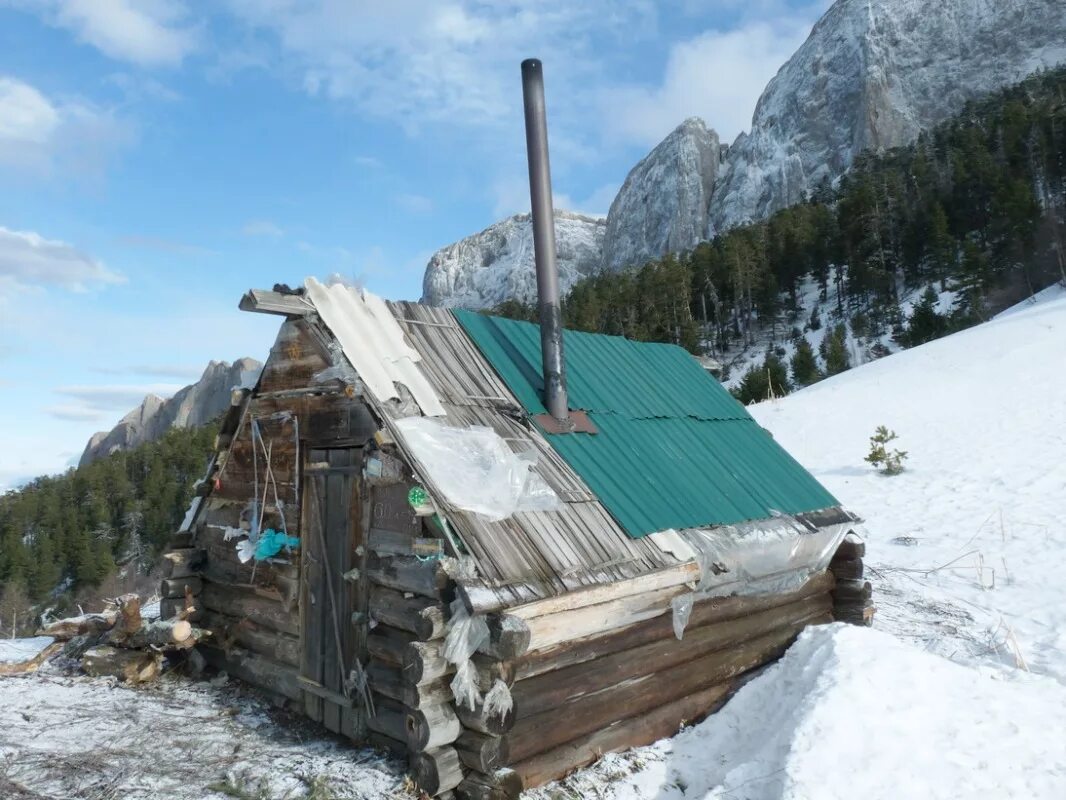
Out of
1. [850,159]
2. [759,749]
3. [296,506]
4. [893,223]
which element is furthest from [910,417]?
[850,159]

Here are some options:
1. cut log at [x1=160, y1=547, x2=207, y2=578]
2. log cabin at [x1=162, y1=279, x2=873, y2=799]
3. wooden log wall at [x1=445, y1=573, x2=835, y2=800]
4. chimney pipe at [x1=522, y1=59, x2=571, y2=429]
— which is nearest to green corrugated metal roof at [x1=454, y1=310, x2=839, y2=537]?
log cabin at [x1=162, y1=279, x2=873, y2=799]

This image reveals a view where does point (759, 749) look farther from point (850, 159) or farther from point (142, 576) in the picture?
point (850, 159)

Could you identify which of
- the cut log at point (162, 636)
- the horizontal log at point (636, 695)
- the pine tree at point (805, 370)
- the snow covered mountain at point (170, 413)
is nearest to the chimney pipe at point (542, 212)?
the horizontal log at point (636, 695)

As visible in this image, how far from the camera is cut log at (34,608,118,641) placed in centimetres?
864

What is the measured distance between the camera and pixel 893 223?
5497cm

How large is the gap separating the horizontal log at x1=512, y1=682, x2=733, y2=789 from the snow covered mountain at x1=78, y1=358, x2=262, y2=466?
88769mm

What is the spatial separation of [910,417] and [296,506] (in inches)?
960

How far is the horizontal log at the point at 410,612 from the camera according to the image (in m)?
5.05

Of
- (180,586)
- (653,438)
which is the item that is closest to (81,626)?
(180,586)

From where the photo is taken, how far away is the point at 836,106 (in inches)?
4087

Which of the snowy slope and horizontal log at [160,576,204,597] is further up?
horizontal log at [160,576,204,597]

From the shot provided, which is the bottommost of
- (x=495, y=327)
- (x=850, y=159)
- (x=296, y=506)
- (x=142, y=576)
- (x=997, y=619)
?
(x=142, y=576)

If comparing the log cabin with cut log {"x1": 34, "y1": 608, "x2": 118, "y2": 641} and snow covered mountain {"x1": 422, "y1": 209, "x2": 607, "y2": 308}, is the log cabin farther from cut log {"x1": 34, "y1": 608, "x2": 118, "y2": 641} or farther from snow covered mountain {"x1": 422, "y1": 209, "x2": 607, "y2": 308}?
snow covered mountain {"x1": 422, "y1": 209, "x2": 607, "y2": 308}

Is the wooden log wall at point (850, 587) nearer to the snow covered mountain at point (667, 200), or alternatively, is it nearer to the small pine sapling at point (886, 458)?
the small pine sapling at point (886, 458)
